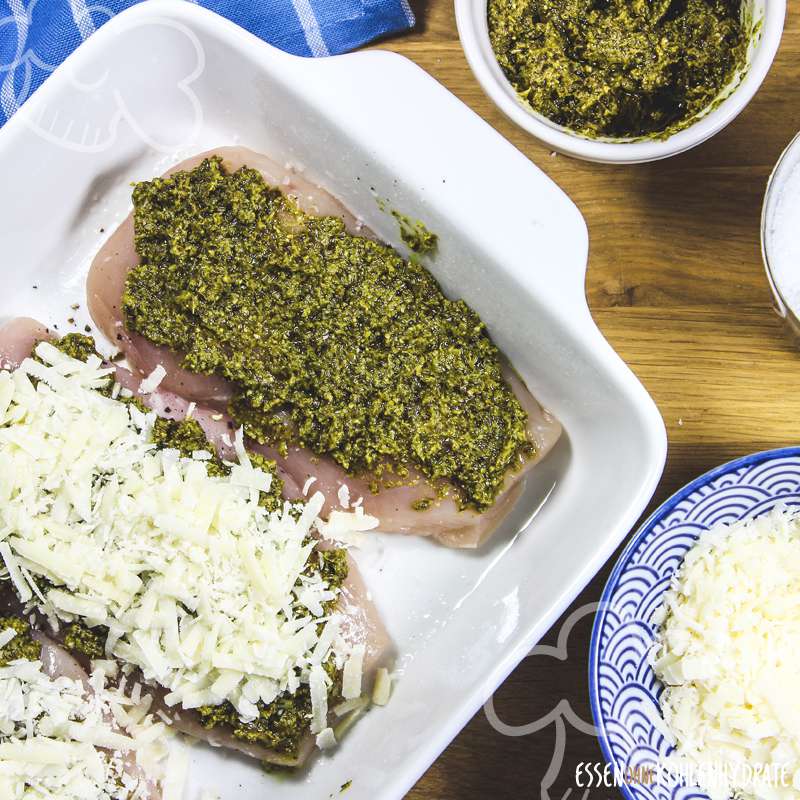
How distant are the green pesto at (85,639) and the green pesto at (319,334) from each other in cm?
50

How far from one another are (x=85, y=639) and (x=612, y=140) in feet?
4.27

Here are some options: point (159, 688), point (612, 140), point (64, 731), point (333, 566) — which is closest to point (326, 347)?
point (333, 566)

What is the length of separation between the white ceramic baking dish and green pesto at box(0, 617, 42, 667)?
0.39 meters

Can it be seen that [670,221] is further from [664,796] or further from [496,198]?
[664,796]

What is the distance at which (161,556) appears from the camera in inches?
57.1

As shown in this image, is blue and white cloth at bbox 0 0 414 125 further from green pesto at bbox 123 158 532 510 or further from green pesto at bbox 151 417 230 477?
green pesto at bbox 151 417 230 477

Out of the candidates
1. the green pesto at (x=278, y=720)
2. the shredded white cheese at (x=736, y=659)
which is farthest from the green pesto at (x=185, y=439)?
the shredded white cheese at (x=736, y=659)

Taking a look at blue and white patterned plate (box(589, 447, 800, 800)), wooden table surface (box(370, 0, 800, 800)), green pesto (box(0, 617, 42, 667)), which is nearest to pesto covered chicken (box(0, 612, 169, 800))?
green pesto (box(0, 617, 42, 667))

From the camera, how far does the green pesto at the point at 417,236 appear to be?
1.61m

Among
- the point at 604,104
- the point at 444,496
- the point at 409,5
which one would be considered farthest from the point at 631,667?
the point at 409,5

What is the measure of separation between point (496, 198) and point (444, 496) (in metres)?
0.55

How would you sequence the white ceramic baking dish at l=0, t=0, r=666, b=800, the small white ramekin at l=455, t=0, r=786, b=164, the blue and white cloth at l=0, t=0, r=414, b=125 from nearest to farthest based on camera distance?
the small white ramekin at l=455, t=0, r=786, b=164, the white ceramic baking dish at l=0, t=0, r=666, b=800, the blue and white cloth at l=0, t=0, r=414, b=125

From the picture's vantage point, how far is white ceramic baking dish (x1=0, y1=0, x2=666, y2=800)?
4.93 ft

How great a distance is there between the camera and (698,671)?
1451 mm
